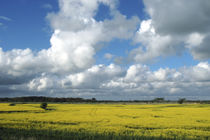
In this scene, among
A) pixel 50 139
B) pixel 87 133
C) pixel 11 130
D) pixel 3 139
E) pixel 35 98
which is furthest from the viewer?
pixel 35 98

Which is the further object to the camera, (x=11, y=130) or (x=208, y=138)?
(x=11, y=130)

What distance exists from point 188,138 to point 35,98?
169451 mm

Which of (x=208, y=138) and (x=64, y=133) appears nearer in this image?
(x=208, y=138)

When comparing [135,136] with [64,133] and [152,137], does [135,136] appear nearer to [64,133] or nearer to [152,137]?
[152,137]

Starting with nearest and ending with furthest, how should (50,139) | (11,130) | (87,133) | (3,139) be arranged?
(3,139), (50,139), (87,133), (11,130)

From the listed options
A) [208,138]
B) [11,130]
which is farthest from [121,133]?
[11,130]

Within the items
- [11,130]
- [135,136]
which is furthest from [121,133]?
[11,130]

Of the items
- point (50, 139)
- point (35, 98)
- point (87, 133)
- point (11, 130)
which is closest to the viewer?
point (50, 139)

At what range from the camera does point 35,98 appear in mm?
170250

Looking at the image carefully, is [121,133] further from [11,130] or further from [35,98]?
[35,98]

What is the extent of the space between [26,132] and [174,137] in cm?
1310

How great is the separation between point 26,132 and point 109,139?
7.75m

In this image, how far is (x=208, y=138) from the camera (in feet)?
53.5

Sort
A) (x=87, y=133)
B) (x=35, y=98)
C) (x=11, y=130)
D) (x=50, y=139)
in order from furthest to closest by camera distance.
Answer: (x=35, y=98), (x=11, y=130), (x=87, y=133), (x=50, y=139)
